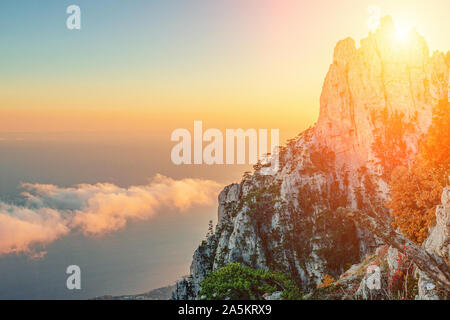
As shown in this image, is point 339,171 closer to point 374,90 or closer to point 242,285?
point 374,90

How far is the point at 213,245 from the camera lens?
234 ft

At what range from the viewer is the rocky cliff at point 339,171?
5922 centimetres

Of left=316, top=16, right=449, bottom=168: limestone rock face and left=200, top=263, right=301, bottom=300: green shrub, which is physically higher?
left=316, top=16, right=449, bottom=168: limestone rock face

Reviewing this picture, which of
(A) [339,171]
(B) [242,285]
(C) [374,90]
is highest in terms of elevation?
(C) [374,90]

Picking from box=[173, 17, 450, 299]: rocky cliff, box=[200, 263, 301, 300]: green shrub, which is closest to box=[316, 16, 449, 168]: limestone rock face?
box=[173, 17, 450, 299]: rocky cliff

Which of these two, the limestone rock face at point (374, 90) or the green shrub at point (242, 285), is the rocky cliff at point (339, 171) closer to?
the limestone rock face at point (374, 90)

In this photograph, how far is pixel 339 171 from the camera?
224 ft

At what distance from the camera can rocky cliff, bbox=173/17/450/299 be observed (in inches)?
2331

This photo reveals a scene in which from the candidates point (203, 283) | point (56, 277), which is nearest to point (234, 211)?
point (203, 283)

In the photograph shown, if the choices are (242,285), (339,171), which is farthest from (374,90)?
(242,285)

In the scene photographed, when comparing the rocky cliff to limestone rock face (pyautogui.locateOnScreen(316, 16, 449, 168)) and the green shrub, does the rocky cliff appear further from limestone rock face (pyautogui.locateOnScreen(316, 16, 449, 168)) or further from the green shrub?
the green shrub
